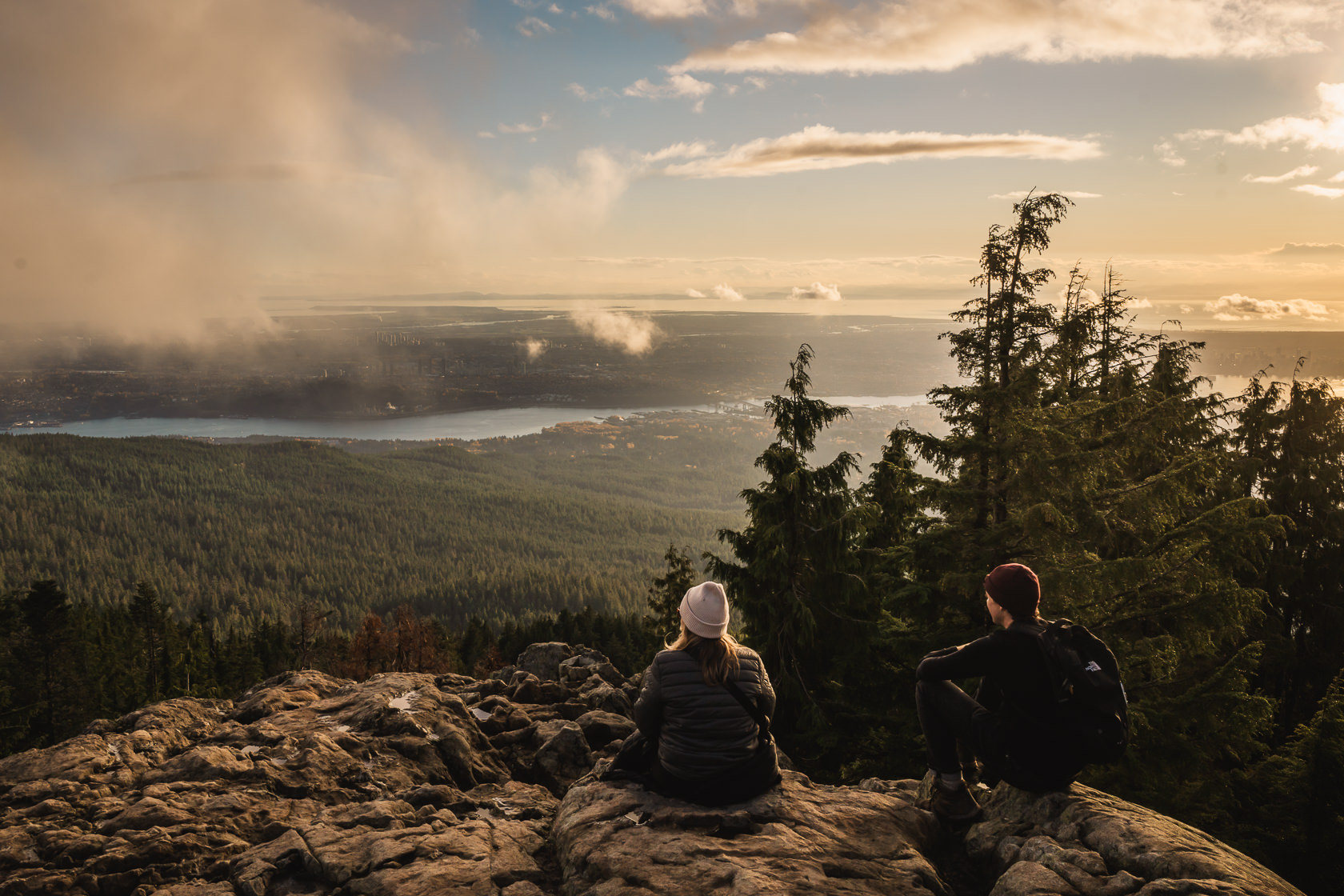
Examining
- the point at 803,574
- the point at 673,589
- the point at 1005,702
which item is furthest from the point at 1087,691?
the point at 673,589

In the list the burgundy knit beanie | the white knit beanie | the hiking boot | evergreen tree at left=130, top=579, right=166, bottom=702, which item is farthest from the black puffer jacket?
evergreen tree at left=130, top=579, right=166, bottom=702

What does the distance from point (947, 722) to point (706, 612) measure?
8.06ft

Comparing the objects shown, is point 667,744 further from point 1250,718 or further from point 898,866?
point 1250,718

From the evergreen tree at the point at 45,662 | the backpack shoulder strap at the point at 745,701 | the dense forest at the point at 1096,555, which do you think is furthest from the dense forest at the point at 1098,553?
the evergreen tree at the point at 45,662

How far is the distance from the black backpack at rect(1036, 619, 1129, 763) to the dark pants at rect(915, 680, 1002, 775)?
27.5 inches

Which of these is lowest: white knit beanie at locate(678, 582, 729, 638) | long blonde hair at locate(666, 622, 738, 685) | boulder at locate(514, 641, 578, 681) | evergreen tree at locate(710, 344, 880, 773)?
boulder at locate(514, 641, 578, 681)

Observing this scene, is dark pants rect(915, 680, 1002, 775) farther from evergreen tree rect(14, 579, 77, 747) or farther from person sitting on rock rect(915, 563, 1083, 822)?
evergreen tree rect(14, 579, 77, 747)

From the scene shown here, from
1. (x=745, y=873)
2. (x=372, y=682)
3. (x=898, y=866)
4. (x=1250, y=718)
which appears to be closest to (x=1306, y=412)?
(x=1250, y=718)

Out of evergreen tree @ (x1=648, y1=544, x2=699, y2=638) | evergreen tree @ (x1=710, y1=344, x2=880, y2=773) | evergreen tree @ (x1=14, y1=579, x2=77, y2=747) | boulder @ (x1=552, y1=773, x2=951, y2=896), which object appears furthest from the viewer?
evergreen tree @ (x1=648, y1=544, x2=699, y2=638)

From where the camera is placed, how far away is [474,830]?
6895 millimetres

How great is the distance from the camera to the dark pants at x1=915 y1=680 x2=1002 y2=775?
5.73m

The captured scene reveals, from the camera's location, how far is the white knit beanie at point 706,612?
5.88m

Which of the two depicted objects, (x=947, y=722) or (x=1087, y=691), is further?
(x=947, y=722)

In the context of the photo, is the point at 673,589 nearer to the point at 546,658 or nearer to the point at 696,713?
the point at 546,658
